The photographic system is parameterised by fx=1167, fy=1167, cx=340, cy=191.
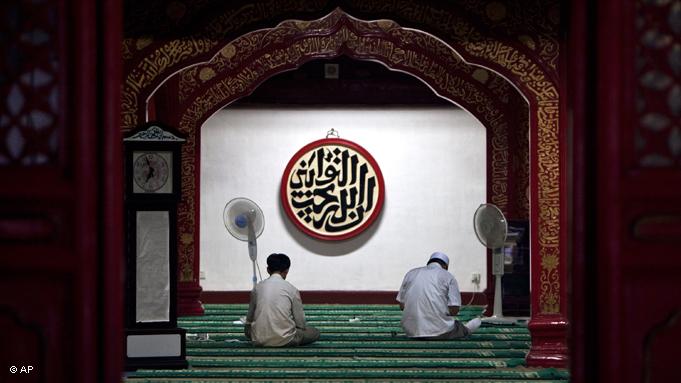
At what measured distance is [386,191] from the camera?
12.9 m

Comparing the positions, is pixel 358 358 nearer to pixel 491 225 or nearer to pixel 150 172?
pixel 150 172

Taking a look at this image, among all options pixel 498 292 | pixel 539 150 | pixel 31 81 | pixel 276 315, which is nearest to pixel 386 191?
pixel 498 292

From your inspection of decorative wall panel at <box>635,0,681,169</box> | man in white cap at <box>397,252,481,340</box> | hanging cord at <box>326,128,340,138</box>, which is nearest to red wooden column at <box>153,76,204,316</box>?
hanging cord at <box>326,128,340,138</box>

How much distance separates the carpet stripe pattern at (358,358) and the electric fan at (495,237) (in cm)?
44

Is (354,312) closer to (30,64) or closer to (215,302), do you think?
(215,302)

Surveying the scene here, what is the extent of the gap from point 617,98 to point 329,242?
32.2 ft

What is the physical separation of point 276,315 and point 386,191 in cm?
475

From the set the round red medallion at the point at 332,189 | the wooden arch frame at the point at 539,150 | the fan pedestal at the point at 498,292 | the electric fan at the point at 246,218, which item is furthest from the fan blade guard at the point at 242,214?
the wooden arch frame at the point at 539,150

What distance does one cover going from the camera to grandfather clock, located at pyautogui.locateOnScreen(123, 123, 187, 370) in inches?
282

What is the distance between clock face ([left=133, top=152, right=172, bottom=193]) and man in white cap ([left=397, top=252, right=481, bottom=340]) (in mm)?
2527

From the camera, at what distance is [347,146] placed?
1285cm

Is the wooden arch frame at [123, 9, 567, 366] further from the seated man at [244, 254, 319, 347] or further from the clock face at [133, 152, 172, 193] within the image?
the seated man at [244, 254, 319, 347]

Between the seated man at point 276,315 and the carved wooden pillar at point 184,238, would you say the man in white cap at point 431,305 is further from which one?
the carved wooden pillar at point 184,238

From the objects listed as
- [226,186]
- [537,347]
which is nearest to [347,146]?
[226,186]
